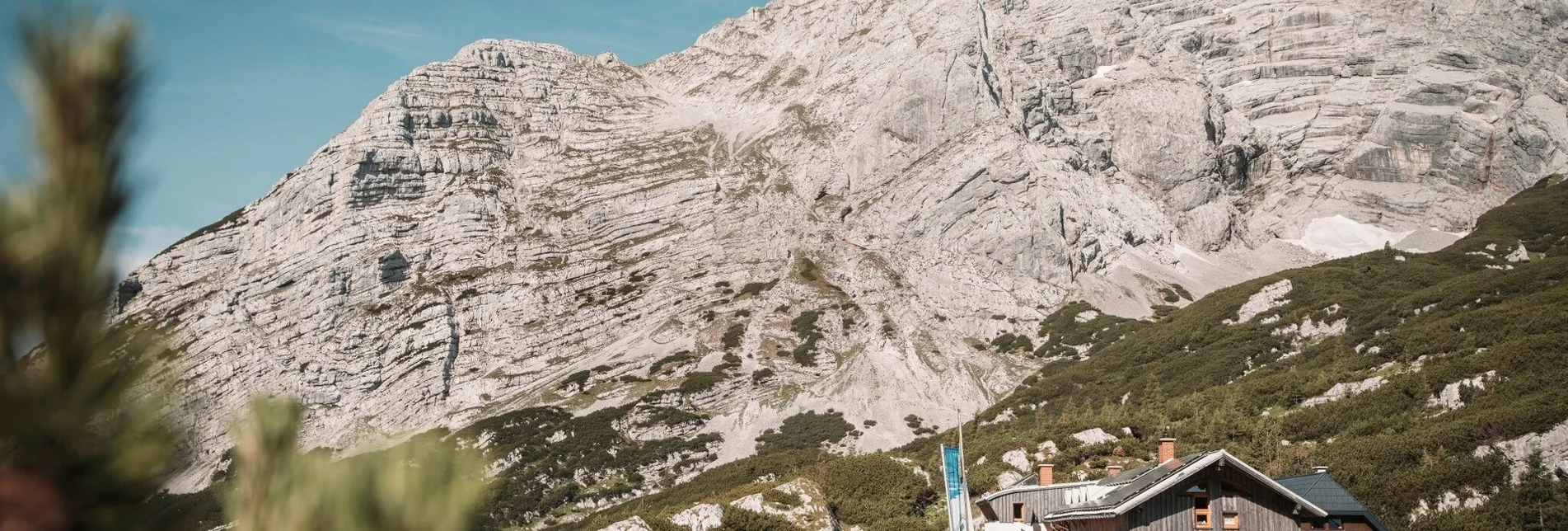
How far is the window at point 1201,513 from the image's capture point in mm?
25578

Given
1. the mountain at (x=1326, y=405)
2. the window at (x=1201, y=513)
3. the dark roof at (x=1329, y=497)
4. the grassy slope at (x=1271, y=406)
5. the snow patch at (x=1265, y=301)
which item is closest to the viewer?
the window at (x=1201, y=513)

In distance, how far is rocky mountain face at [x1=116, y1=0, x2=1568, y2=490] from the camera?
130 meters

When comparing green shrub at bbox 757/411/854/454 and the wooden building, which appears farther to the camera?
green shrub at bbox 757/411/854/454

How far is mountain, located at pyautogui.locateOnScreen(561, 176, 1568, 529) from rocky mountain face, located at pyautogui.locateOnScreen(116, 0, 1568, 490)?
21.2 m

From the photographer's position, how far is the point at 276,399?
9.46ft

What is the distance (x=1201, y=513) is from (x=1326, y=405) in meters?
39.5

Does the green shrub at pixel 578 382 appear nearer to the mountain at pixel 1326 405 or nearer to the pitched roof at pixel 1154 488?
the mountain at pixel 1326 405

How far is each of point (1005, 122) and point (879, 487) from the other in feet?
396

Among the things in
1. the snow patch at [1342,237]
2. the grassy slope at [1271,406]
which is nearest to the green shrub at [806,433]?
the grassy slope at [1271,406]

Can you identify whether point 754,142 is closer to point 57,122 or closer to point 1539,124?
point 1539,124

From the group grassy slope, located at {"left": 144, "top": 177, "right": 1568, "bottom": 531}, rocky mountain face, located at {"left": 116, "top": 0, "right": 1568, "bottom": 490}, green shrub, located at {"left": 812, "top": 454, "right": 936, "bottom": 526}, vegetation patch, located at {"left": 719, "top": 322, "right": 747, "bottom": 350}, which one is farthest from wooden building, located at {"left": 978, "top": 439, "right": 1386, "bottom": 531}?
vegetation patch, located at {"left": 719, "top": 322, "right": 747, "bottom": 350}

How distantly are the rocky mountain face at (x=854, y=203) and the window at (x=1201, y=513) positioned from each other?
8157 centimetres

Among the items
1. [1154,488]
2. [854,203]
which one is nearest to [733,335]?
[854,203]

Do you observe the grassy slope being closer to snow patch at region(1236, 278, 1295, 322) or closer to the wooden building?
snow patch at region(1236, 278, 1295, 322)
